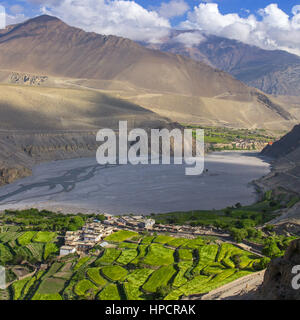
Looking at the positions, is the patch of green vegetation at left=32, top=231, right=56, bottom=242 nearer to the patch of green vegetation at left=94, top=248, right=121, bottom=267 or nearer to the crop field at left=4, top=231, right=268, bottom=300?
the crop field at left=4, top=231, right=268, bottom=300

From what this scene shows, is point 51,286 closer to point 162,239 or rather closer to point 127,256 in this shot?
point 127,256

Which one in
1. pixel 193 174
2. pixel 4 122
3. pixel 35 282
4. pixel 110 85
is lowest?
pixel 35 282

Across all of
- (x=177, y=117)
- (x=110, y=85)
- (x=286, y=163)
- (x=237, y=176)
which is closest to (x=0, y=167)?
(x=237, y=176)

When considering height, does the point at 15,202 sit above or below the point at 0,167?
below

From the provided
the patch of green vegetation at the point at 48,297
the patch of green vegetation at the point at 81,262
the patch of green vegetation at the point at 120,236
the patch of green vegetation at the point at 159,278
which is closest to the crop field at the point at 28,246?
the patch of green vegetation at the point at 81,262

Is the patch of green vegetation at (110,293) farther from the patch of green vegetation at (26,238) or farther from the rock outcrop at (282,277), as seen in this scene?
the patch of green vegetation at (26,238)

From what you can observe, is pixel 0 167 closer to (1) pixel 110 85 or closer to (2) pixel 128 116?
(2) pixel 128 116

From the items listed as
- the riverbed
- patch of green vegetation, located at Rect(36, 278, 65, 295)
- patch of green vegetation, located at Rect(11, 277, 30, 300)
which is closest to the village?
patch of green vegetation, located at Rect(11, 277, 30, 300)
